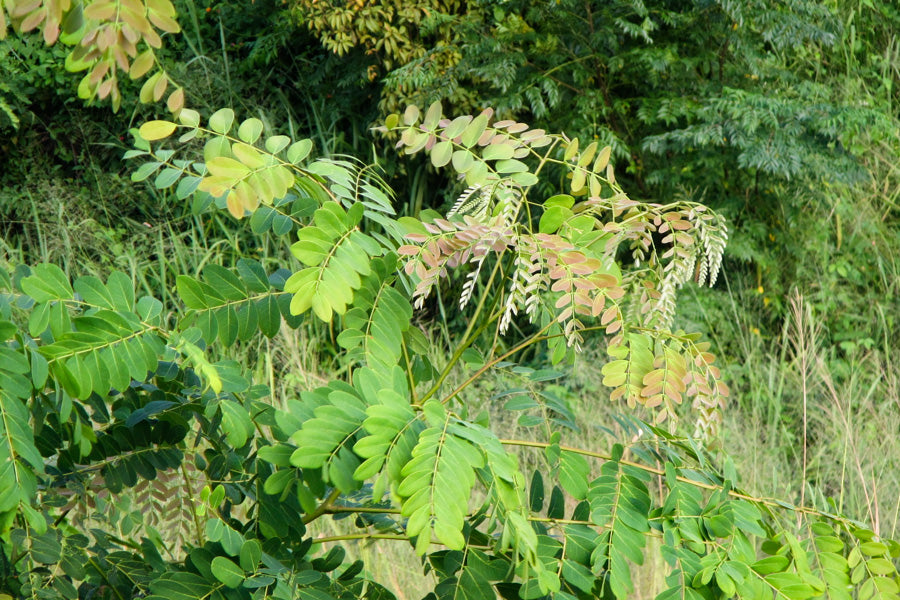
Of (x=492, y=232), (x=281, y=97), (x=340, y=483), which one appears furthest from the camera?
(x=281, y=97)

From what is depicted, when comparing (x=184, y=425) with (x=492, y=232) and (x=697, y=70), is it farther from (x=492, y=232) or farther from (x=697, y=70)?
(x=697, y=70)

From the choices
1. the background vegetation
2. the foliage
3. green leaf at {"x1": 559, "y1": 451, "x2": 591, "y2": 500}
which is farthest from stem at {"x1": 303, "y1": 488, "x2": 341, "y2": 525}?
the background vegetation

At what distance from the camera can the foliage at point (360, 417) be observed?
854 mm

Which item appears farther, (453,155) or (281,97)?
(281,97)

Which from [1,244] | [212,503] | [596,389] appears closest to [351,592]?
[212,503]

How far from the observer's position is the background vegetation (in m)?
3.73

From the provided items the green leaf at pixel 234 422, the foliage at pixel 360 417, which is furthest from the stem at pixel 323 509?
the green leaf at pixel 234 422

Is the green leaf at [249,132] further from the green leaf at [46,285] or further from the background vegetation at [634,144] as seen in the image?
the background vegetation at [634,144]

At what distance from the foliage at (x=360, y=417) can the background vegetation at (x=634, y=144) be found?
2.11 m

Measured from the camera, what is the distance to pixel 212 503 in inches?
37.4

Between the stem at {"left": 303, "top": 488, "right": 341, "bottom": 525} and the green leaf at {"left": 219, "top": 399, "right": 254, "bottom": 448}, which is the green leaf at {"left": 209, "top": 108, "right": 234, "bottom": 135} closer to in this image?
the green leaf at {"left": 219, "top": 399, "right": 254, "bottom": 448}

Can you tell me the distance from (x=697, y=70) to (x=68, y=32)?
4.09 m

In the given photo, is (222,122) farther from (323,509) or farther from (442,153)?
(323,509)

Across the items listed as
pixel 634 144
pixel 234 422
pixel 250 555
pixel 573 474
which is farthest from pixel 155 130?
pixel 634 144
